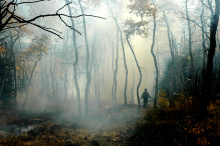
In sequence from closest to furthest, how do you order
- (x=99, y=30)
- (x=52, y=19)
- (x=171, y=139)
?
(x=171, y=139) < (x=52, y=19) < (x=99, y=30)

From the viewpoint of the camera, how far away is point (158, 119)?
7.87 metres

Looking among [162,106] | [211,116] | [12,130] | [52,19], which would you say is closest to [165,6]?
[162,106]

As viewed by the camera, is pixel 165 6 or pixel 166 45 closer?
pixel 165 6

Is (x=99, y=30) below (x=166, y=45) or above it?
above

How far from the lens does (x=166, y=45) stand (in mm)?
25516

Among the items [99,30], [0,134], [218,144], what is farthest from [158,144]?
[99,30]

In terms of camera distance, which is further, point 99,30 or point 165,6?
point 99,30

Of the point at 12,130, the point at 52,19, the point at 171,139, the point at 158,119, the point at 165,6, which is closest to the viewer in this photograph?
the point at 171,139

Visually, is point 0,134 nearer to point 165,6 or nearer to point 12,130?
point 12,130

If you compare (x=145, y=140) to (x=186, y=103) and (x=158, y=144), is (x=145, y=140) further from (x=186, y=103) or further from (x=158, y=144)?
(x=186, y=103)

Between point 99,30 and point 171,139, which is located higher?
point 99,30

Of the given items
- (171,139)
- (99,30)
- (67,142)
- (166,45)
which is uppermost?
(99,30)

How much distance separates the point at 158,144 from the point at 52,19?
23728 millimetres

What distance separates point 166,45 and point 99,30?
12282 mm
